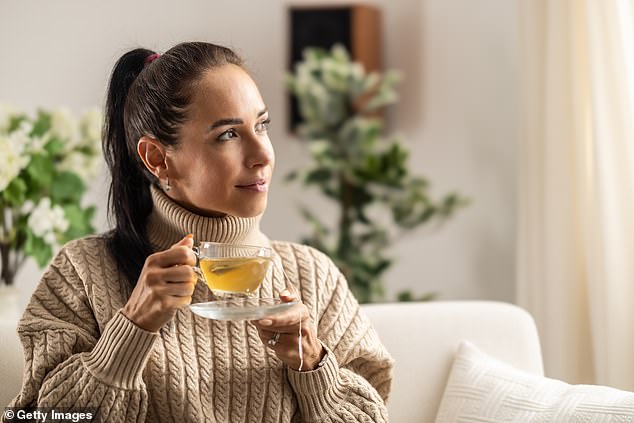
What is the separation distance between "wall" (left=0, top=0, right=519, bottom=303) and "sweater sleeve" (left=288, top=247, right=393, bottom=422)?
199cm

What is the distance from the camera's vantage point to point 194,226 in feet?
5.34

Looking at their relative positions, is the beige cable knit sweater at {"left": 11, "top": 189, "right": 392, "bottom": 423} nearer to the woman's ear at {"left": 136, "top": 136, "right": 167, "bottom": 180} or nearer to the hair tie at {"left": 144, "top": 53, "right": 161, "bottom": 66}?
the woman's ear at {"left": 136, "top": 136, "right": 167, "bottom": 180}

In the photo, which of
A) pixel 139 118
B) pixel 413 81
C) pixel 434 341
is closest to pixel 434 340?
pixel 434 341

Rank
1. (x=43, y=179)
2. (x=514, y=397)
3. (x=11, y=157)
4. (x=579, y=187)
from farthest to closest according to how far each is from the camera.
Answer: (x=579, y=187) < (x=43, y=179) < (x=11, y=157) < (x=514, y=397)

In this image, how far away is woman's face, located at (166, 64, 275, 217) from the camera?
1556 millimetres

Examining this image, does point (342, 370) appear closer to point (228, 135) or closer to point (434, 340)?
point (434, 340)

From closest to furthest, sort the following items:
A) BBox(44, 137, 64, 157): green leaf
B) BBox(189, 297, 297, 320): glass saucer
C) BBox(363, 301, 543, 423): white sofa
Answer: BBox(189, 297, 297, 320): glass saucer, BBox(363, 301, 543, 423): white sofa, BBox(44, 137, 64, 157): green leaf

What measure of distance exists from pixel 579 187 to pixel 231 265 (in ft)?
4.88

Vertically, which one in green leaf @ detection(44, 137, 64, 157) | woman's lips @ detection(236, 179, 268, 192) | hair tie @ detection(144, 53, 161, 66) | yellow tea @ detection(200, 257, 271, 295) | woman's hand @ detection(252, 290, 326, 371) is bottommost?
woman's hand @ detection(252, 290, 326, 371)

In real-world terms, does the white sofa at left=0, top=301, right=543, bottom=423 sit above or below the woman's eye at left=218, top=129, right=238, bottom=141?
below

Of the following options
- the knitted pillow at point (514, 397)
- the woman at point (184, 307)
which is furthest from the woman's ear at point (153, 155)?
the knitted pillow at point (514, 397)

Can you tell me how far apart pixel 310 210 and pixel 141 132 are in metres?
2.49

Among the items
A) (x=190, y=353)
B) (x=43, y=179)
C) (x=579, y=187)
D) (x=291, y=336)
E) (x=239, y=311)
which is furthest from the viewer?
(x=579, y=187)

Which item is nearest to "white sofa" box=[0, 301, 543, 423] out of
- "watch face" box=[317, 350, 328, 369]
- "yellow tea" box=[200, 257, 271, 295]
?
"watch face" box=[317, 350, 328, 369]
